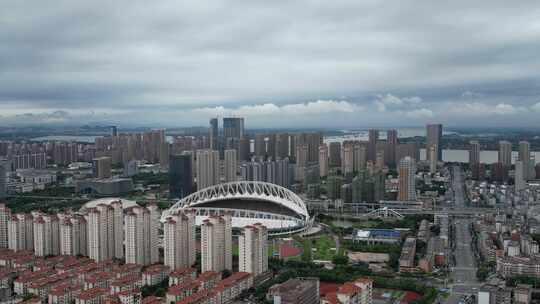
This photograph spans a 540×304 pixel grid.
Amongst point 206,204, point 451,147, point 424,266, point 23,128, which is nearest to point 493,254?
point 424,266

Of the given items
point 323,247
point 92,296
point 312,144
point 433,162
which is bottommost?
point 323,247

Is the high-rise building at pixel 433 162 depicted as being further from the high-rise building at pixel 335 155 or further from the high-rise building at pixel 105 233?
the high-rise building at pixel 105 233

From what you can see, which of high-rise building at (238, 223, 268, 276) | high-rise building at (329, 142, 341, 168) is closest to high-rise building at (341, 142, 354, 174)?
high-rise building at (329, 142, 341, 168)

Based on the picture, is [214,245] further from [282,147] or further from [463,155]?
[463,155]

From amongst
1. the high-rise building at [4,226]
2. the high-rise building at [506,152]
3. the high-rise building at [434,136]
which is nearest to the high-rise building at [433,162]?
the high-rise building at [506,152]

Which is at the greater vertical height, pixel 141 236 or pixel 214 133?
pixel 214 133

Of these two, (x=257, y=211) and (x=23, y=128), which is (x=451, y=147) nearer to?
(x=257, y=211)

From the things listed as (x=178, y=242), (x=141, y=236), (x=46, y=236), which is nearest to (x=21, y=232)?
(x=46, y=236)
